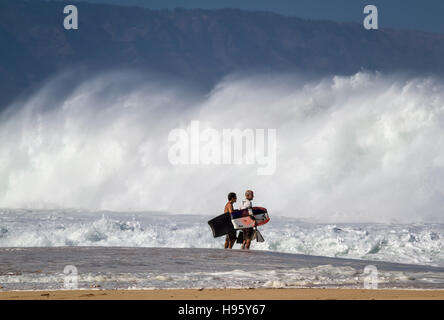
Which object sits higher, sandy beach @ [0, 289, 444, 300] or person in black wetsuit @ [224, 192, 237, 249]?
person in black wetsuit @ [224, 192, 237, 249]

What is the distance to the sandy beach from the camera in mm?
6512

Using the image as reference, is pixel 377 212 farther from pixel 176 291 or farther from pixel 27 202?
pixel 176 291

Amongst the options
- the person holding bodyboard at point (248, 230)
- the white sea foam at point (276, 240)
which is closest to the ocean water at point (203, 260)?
the white sea foam at point (276, 240)

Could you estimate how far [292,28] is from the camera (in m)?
53.2

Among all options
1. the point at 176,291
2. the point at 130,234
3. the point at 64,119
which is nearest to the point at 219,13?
the point at 64,119

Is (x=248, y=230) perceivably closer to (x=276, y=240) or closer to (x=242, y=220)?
(x=242, y=220)

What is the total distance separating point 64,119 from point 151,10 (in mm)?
21935

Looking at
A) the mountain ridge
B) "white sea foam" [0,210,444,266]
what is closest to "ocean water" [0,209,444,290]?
"white sea foam" [0,210,444,266]

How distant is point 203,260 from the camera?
10.6m

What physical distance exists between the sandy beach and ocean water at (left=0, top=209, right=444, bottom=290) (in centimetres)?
58

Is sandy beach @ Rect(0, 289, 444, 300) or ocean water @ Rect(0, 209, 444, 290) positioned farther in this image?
ocean water @ Rect(0, 209, 444, 290)

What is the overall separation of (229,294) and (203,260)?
3.82 meters

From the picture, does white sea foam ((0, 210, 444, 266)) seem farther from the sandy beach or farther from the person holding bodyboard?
the sandy beach

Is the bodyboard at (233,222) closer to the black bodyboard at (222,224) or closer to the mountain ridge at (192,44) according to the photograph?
the black bodyboard at (222,224)
